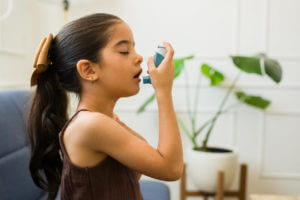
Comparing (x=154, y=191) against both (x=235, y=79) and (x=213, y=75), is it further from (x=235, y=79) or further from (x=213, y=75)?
(x=235, y=79)

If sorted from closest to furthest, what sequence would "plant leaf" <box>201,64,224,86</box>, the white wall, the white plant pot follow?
the white plant pot < "plant leaf" <box>201,64,224,86</box> < the white wall

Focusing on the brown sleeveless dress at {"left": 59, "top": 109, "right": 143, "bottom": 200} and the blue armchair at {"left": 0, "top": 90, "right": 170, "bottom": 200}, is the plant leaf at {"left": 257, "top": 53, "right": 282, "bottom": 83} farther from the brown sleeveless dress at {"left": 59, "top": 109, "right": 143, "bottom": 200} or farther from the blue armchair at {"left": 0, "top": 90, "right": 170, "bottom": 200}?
the brown sleeveless dress at {"left": 59, "top": 109, "right": 143, "bottom": 200}

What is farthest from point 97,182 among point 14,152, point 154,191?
point 154,191

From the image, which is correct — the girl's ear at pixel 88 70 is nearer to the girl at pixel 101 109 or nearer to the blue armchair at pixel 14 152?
the girl at pixel 101 109

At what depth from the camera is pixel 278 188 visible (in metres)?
2.41

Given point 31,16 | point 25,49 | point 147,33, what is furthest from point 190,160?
point 31,16

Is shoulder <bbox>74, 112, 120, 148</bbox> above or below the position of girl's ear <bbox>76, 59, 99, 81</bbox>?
below

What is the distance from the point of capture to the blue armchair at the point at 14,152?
115cm

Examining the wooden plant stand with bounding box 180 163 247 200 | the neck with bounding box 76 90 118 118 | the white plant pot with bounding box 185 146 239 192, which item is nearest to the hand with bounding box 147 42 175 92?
the neck with bounding box 76 90 118 118

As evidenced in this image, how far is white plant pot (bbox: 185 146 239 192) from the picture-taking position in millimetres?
1969

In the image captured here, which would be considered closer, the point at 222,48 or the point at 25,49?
the point at 25,49

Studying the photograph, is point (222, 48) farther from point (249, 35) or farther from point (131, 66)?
point (131, 66)

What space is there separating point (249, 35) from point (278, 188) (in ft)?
3.98

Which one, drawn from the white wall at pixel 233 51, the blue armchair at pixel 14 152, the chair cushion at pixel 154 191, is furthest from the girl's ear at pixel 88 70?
the white wall at pixel 233 51
